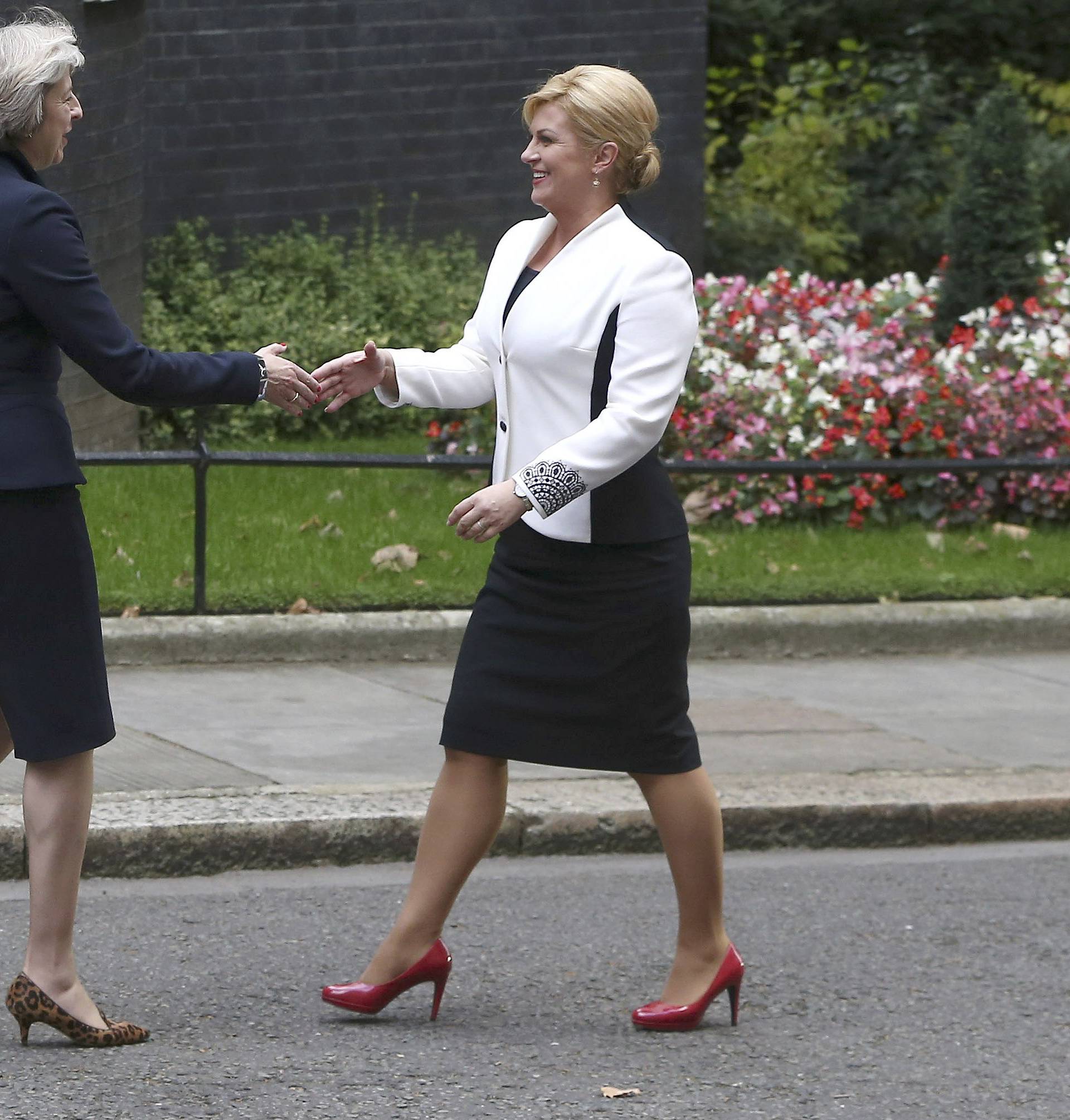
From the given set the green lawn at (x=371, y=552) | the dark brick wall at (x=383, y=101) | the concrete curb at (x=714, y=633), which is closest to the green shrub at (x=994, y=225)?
the green lawn at (x=371, y=552)

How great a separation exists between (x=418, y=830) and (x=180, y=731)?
1226 mm

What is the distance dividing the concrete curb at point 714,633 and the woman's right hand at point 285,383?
3.32m

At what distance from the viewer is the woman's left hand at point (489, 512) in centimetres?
394

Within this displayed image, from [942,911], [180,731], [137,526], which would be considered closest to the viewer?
[942,911]

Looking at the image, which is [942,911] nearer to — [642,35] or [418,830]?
[418,830]

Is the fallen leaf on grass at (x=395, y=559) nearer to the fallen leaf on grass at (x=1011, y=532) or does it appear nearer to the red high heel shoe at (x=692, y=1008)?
the fallen leaf on grass at (x=1011, y=532)

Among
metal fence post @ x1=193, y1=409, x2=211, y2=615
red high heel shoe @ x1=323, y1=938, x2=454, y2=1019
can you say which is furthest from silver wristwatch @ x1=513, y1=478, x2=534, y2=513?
metal fence post @ x1=193, y1=409, x2=211, y2=615

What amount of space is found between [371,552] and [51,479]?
4.89 meters

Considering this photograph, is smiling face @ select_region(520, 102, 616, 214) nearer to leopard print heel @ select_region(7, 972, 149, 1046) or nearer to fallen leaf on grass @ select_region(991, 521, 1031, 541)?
leopard print heel @ select_region(7, 972, 149, 1046)

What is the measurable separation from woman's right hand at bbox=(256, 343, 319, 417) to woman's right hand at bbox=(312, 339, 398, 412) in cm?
13

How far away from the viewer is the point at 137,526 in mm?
8820

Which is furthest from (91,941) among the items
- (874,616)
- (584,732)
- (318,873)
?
(874,616)

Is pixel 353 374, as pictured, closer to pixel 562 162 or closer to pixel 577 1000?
pixel 562 162

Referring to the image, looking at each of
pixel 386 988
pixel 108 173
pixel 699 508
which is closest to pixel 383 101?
pixel 108 173
